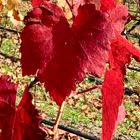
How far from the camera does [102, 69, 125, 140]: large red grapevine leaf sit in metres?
0.60

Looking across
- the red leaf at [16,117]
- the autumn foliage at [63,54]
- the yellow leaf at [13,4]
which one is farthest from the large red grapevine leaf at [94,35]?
the yellow leaf at [13,4]

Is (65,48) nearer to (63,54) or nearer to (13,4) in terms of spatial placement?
(63,54)

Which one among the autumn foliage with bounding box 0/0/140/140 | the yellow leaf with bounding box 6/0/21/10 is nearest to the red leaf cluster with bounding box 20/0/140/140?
the autumn foliage with bounding box 0/0/140/140

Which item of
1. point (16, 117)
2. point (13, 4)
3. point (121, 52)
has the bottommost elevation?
point (16, 117)

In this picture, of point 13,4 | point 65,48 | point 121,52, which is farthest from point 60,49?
point 13,4

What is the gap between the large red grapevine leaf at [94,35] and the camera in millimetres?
571

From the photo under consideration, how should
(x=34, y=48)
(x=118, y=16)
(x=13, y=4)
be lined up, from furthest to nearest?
(x=13, y=4) < (x=118, y=16) < (x=34, y=48)

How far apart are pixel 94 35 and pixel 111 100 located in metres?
0.10

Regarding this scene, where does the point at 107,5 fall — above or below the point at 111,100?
above

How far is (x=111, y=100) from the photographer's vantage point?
0.62 metres

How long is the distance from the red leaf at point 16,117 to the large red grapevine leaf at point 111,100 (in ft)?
0.29

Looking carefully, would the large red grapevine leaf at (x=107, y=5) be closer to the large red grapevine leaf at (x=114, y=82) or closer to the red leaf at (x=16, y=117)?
the large red grapevine leaf at (x=114, y=82)

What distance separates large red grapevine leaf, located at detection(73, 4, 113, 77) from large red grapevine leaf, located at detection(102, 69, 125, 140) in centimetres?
6

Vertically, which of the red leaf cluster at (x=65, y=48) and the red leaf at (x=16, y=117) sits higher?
the red leaf cluster at (x=65, y=48)
